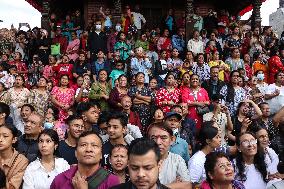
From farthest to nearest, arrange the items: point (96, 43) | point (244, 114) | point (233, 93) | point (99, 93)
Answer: point (96, 43) → point (233, 93) → point (99, 93) → point (244, 114)

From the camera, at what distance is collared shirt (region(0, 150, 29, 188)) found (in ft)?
17.7

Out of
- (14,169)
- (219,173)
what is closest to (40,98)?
(14,169)

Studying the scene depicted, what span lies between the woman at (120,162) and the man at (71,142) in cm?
102

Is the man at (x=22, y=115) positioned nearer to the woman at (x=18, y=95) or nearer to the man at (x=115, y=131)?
the woman at (x=18, y=95)

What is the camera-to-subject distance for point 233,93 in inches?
428

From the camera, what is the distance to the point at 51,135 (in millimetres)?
5789

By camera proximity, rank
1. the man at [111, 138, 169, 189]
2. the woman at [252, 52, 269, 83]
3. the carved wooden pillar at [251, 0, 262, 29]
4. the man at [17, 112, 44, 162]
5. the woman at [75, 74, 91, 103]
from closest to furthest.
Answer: the man at [111, 138, 169, 189] → the man at [17, 112, 44, 162] → the woman at [75, 74, 91, 103] → the woman at [252, 52, 269, 83] → the carved wooden pillar at [251, 0, 262, 29]

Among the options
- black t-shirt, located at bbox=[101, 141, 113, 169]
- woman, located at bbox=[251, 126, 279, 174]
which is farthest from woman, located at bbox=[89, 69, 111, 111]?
woman, located at bbox=[251, 126, 279, 174]

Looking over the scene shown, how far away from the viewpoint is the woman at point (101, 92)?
10492 millimetres

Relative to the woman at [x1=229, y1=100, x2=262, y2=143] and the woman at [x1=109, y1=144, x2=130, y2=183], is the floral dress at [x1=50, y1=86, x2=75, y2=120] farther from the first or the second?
the woman at [x1=109, y1=144, x2=130, y2=183]

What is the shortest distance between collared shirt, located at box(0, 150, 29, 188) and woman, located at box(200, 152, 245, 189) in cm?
207

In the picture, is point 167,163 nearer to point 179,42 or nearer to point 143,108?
point 143,108

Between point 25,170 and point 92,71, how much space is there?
730 cm

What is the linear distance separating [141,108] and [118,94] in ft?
2.07
